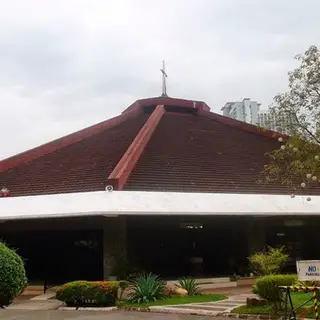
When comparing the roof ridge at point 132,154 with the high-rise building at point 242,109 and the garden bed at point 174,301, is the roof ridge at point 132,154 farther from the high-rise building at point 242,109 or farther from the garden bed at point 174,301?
the garden bed at point 174,301

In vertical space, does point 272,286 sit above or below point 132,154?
below

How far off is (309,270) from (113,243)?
9.36 m

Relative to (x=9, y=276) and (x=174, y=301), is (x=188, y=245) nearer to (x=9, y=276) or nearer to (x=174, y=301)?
(x=174, y=301)

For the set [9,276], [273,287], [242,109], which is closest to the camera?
[9,276]

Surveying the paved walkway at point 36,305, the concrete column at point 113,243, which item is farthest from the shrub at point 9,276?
the concrete column at point 113,243

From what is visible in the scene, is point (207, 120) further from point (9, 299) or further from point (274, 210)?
point (9, 299)

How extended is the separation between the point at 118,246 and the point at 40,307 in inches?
175

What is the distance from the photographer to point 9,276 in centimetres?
825

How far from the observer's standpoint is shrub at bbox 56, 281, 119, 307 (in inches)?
583

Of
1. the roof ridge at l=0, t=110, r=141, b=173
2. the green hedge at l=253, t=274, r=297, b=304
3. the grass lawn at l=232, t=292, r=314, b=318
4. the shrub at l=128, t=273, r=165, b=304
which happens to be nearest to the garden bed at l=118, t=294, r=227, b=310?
the shrub at l=128, t=273, r=165, b=304

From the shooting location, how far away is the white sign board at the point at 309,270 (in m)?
11.2

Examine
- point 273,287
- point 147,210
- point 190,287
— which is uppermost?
point 147,210

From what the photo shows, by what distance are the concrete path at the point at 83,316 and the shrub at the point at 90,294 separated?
0.96 metres

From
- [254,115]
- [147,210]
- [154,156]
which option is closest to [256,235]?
[254,115]
